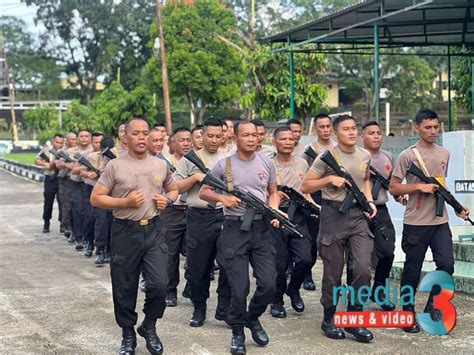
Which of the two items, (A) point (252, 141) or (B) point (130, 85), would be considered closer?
(A) point (252, 141)

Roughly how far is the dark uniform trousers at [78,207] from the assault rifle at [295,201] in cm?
544

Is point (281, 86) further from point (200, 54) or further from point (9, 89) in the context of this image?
point (9, 89)

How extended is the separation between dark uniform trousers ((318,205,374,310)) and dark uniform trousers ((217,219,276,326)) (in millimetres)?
522

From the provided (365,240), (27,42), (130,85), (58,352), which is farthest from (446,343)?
(27,42)

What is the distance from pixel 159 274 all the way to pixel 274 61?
15.9 metres

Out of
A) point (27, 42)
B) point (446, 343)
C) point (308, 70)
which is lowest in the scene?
point (446, 343)

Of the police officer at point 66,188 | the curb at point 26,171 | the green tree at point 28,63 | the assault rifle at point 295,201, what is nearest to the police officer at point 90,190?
the police officer at point 66,188

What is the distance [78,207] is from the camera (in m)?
12.3

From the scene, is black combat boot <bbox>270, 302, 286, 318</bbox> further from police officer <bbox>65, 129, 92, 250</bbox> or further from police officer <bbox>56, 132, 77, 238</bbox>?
police officer <bbox>56, 132, 77, 238</bbox>

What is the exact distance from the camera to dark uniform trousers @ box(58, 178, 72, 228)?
534 inches

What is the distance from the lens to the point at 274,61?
2134 centimetres

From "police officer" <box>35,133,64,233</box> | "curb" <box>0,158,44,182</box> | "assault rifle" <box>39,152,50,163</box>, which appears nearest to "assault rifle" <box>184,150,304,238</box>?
"police officer" <box>35,133,64,233</box>

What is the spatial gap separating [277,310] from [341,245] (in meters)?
1.23

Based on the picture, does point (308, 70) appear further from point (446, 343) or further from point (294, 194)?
point (446, 343)
